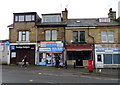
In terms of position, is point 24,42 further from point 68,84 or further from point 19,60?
point 68,84

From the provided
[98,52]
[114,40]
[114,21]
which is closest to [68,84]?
[98,52]

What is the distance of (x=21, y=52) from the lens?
25312 mm

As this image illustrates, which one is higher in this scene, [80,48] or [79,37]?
[79,37]

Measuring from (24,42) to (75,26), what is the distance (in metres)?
8.93

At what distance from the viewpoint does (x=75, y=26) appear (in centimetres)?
2506

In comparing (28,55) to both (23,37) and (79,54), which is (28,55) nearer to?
(23,37)

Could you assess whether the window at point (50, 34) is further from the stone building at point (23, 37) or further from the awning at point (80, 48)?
the awning at point (80, 48)

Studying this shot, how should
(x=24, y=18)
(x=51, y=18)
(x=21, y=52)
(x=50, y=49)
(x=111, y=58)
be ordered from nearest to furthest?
(x=111, y=58) < (x=50, y=49) < (x=21, y=52) < (x=24, y=18) < (x=51, y=18)

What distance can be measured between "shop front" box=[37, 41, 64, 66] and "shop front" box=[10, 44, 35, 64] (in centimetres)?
126

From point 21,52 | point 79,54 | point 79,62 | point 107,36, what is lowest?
point 79,62

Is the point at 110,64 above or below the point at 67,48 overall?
below

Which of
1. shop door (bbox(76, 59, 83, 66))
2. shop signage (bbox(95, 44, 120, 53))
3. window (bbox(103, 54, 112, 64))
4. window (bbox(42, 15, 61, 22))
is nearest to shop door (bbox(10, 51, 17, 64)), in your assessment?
window (bbox(42, 15, 61, 22))

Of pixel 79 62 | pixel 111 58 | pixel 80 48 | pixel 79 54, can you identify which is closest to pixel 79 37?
pixel 80 48

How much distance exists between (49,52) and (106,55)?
9346mm
